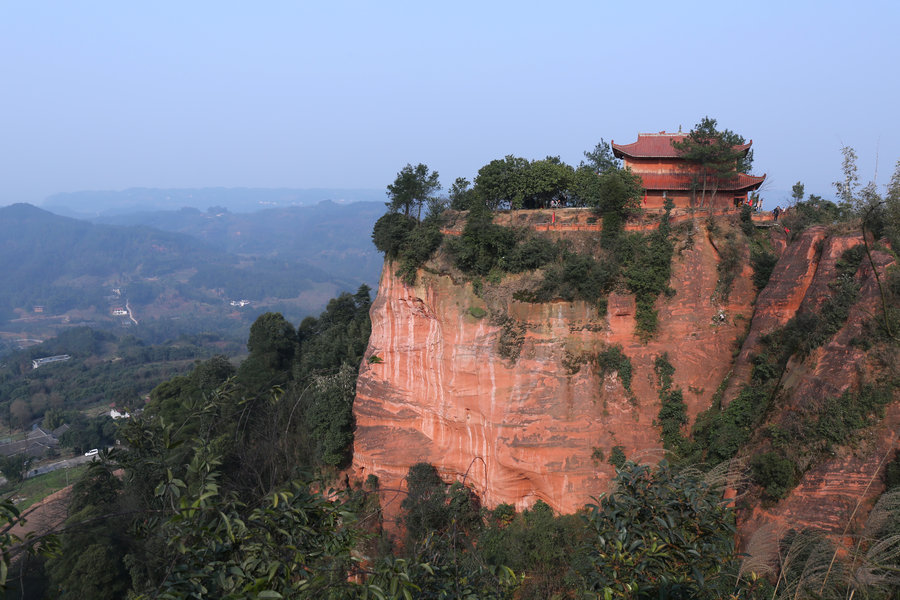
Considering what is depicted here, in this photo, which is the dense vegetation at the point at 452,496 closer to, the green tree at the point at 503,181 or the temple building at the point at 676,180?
the green tree at the point at 503,181

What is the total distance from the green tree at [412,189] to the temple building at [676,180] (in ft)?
26.4

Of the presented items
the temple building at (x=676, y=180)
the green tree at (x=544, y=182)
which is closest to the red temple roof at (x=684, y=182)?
the temple building at (x=676, y=180)

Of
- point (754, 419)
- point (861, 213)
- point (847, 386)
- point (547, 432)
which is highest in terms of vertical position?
point (861, 213)

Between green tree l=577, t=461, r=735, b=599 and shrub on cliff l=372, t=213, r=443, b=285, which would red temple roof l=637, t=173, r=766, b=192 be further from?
green tree l=577, t=461, r=735, b=599

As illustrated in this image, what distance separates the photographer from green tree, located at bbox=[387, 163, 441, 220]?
75.2 ft

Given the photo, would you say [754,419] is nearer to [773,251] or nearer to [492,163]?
[773,251]

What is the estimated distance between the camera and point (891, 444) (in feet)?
39.9

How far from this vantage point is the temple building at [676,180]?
21.2 m

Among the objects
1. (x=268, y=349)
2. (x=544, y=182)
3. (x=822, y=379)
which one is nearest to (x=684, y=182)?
(x=544, y=182)

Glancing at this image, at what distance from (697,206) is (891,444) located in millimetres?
11433

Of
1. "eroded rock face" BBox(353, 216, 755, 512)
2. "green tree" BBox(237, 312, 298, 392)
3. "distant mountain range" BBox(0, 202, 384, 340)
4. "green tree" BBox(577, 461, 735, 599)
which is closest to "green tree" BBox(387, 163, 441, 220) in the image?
"eroded rock face" BBox(353, 216, 755, 512)

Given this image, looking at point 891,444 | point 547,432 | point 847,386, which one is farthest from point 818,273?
point 547,432

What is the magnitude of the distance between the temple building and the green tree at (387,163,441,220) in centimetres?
804

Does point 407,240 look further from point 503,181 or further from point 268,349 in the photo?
point 268,349
